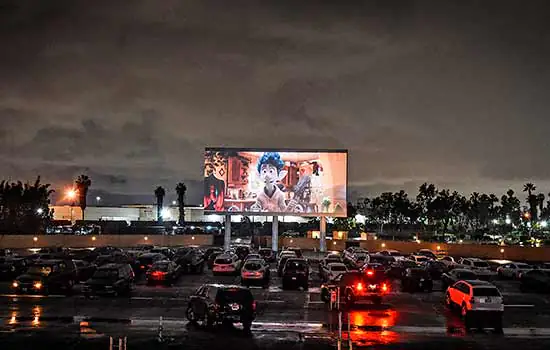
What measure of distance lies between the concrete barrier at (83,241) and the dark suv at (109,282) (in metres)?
48.7

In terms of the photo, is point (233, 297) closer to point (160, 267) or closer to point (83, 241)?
point (160, 267)

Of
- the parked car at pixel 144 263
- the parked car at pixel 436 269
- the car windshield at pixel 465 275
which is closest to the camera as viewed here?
the car windshield at pixel 465 275

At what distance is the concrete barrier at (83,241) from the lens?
251 feet

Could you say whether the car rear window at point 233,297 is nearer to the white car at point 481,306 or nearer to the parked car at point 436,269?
the white car at point 481,306

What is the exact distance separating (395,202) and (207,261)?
123216mm

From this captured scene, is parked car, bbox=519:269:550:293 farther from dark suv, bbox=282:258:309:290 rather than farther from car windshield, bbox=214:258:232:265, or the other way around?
car windshield, bbox=214:258:232:265

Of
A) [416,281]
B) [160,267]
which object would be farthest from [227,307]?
[416,281]

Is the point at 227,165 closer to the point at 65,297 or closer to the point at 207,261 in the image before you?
Answer: the point at 207,261

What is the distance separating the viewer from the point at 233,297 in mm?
22328

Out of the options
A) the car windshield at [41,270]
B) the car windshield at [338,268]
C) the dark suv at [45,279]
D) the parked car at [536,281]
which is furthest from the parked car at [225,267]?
the parked car at [536,281]

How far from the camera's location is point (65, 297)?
31.6 metres

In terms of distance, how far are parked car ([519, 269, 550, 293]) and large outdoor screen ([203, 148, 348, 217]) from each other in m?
25.0

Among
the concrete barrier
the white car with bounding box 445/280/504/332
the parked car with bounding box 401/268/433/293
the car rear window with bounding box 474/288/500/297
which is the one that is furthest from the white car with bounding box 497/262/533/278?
the concrete barrier

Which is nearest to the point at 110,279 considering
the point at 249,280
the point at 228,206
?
the point at 249,280
